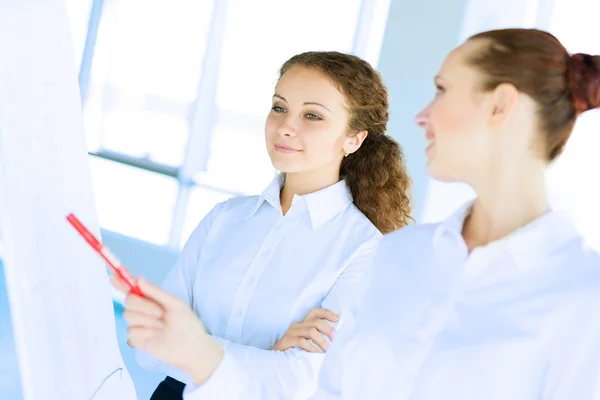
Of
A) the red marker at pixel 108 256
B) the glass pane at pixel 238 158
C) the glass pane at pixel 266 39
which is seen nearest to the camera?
the red marker at pixel 108 256

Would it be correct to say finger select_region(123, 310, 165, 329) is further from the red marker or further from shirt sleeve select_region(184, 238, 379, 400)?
shirt sleeve select_region(184, 238, 379, 400)

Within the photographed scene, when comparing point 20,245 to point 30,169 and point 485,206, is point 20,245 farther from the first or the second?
point 485,206

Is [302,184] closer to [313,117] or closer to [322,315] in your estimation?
[313,117]

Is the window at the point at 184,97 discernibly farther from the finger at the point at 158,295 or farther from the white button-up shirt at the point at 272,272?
the finger at the point at 158,295

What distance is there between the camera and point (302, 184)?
179 centimetres

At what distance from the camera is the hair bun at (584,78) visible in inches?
42.8

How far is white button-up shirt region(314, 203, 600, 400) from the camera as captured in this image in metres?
1.00

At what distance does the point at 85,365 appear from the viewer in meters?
1.19

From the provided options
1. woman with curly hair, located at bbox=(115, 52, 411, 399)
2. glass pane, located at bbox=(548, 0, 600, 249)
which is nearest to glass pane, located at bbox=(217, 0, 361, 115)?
glass pane, located at bbox=(548, 0, 600, 249)

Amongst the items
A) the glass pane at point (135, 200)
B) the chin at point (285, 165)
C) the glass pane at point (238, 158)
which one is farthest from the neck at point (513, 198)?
the glass pane at point (135, 200)

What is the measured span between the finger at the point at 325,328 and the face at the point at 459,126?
49cm

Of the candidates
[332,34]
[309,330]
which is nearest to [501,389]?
[309,330]

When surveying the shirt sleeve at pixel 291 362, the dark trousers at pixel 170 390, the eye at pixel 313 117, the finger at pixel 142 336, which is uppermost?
the eye at pixel 313 117

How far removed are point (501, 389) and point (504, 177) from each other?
0.31 meters
